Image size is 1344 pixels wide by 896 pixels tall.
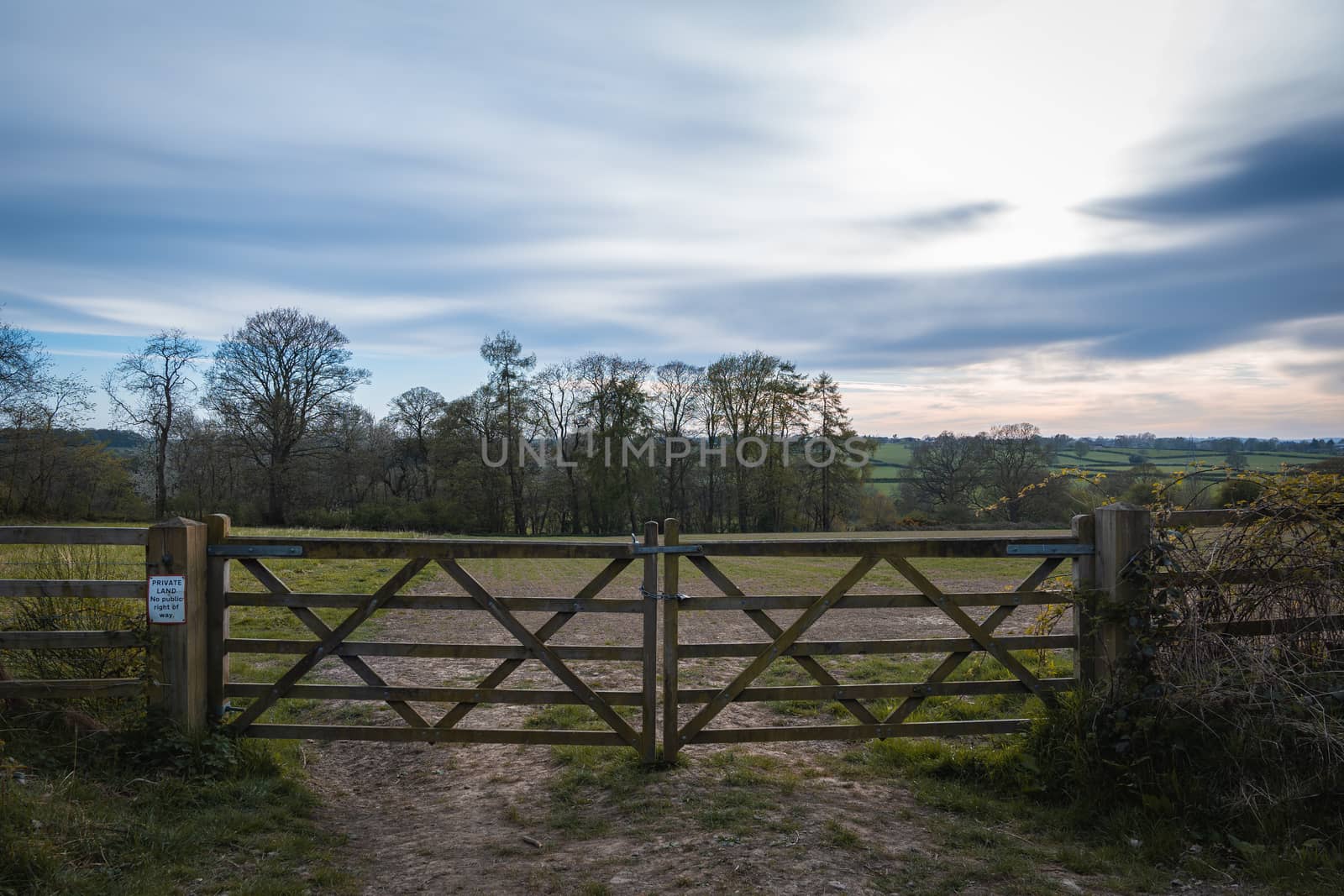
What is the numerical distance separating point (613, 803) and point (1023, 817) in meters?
2.76

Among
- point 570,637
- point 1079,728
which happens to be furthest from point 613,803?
point 570,637

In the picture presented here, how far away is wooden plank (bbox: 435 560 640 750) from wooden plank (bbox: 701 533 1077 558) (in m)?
1.36

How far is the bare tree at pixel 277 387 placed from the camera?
154 ft

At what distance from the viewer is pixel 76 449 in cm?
4028

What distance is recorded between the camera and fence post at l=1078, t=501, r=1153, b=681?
5.81 meters

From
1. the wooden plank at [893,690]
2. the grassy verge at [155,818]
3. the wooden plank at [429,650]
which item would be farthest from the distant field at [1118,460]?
the grassy verge at [155,818]

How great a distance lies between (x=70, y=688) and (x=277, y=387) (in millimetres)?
47541

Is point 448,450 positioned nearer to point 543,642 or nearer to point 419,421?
point 419,421

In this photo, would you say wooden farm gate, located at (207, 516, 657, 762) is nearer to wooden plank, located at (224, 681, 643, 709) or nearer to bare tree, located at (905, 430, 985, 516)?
wooden plank, located at (224, 681, 643, 709)

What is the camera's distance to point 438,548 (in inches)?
232

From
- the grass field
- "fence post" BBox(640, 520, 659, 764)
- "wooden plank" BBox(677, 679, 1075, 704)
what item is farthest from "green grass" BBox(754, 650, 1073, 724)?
"fence post" BBox(640, 520, 659, 764)

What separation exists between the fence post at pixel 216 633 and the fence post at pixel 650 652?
320 centimetres

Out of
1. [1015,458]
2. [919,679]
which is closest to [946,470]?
[1015,458]

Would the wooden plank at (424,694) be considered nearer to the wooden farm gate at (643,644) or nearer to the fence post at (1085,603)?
the wooden farm gate at (643,644)
